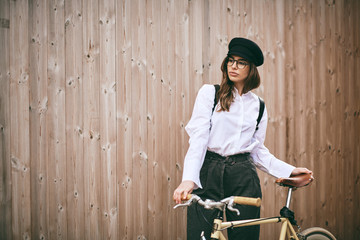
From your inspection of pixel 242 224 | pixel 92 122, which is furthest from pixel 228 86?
pixel 92 122

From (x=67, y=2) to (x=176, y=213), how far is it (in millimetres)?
2655

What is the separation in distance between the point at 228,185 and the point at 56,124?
204 centimetres

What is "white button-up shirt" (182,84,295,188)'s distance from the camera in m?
2.27

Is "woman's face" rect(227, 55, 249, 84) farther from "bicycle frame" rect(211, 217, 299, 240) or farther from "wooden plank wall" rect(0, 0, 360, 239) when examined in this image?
"wooden plank wall" rect(0, 0, 360, 239)

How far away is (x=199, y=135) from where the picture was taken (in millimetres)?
2299

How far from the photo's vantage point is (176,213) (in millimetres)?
3580

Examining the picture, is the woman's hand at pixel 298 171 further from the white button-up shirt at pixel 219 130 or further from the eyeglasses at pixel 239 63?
the eyeglasses at pixel 239 63

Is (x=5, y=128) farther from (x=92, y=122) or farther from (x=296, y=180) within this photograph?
(x=296, y=180)

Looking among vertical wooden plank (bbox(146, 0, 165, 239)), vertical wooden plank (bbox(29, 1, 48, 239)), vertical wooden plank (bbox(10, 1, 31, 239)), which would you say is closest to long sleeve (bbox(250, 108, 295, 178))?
vertical wooden plank (bbox(146, 0, 165, 239))

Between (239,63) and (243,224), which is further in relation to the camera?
(239,63)

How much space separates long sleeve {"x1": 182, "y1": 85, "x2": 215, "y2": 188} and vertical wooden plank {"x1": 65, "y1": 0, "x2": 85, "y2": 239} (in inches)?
63.2

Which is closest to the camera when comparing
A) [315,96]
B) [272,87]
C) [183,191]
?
[183,191]

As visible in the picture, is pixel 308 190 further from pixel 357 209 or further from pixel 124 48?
pixel 124 48

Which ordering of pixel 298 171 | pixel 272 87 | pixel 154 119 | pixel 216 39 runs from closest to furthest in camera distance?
pixel 298 171 < pixel 154 119 < pixel 216 39 < pixel 272 87
